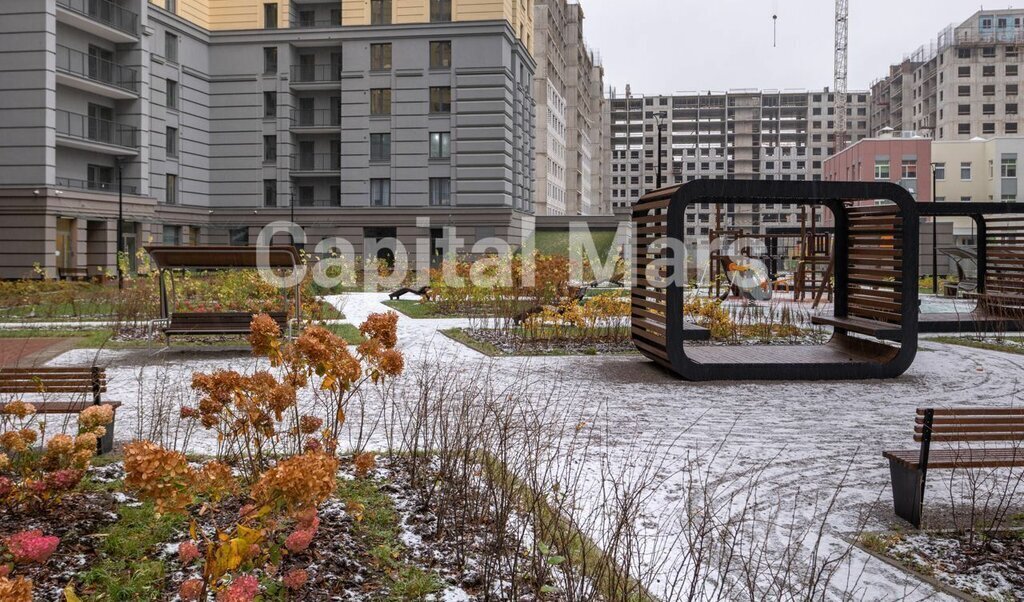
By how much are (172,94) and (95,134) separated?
7.23 metres

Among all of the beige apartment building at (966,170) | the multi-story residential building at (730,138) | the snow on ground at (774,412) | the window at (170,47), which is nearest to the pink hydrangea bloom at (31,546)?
the snow on ground at (774,412)

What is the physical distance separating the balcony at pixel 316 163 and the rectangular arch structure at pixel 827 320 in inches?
1385

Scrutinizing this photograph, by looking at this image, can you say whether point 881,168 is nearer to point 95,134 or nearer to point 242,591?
point 95,134

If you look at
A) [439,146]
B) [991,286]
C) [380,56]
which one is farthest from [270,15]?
[991,286]

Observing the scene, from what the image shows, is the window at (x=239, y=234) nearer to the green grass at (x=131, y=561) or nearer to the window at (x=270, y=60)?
the window at (x=270, y=60)

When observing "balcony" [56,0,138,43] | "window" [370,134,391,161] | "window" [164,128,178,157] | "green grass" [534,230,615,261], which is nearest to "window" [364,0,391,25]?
"window" [370,134,391,161]

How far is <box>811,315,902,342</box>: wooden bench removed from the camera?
11.1 metres

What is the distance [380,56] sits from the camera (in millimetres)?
43719

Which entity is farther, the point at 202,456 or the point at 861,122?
the point at 861,122

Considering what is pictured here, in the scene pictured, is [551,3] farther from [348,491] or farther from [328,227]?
[348,491]

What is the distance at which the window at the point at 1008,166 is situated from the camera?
251 feet

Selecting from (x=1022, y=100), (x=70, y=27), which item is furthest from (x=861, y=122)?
(x=70, y=27)

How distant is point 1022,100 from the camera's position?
97.4 metres

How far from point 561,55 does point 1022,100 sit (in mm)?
56534
